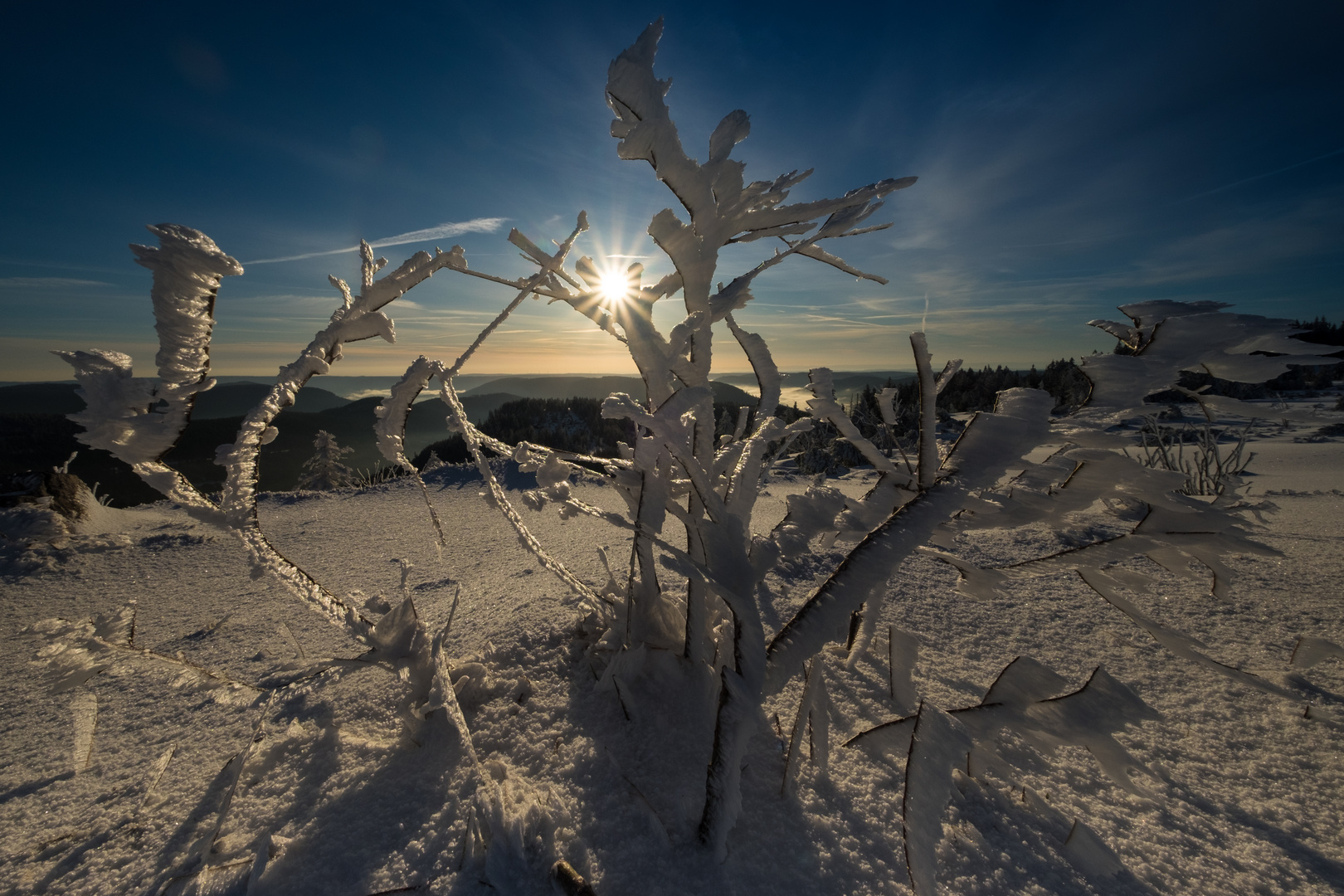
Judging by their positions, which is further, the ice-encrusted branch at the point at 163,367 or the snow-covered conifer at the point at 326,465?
the snow-covered conifer at the point at 326,465

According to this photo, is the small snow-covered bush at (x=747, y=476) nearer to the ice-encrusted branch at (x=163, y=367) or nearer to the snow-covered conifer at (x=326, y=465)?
the ice-encrusted branch at (x=163, y=367)

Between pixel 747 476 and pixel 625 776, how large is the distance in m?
0.43

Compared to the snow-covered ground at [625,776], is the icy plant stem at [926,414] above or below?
above

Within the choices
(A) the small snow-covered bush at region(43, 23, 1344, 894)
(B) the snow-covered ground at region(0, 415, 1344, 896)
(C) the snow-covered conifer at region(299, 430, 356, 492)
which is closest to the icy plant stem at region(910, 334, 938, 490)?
(A) the small snow-covered bush at region(43, 23, 1344, 894)

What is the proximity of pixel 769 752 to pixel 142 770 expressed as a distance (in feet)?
3.14

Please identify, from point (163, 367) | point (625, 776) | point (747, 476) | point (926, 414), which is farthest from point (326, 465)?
point (926, 414)

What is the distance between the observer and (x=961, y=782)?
0.70 metres

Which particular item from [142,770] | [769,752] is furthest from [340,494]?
[769,752]

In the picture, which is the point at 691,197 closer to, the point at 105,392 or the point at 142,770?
the point at 105,392

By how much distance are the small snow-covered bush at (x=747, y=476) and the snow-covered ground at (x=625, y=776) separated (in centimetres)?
4

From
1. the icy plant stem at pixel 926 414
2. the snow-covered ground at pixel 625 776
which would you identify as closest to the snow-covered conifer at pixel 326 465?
the snow-covered ground at pixel 625 776

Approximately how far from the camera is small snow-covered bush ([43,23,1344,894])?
1.75ft

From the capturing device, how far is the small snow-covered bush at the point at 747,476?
53 cm

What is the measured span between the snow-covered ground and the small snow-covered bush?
4 centimetres
